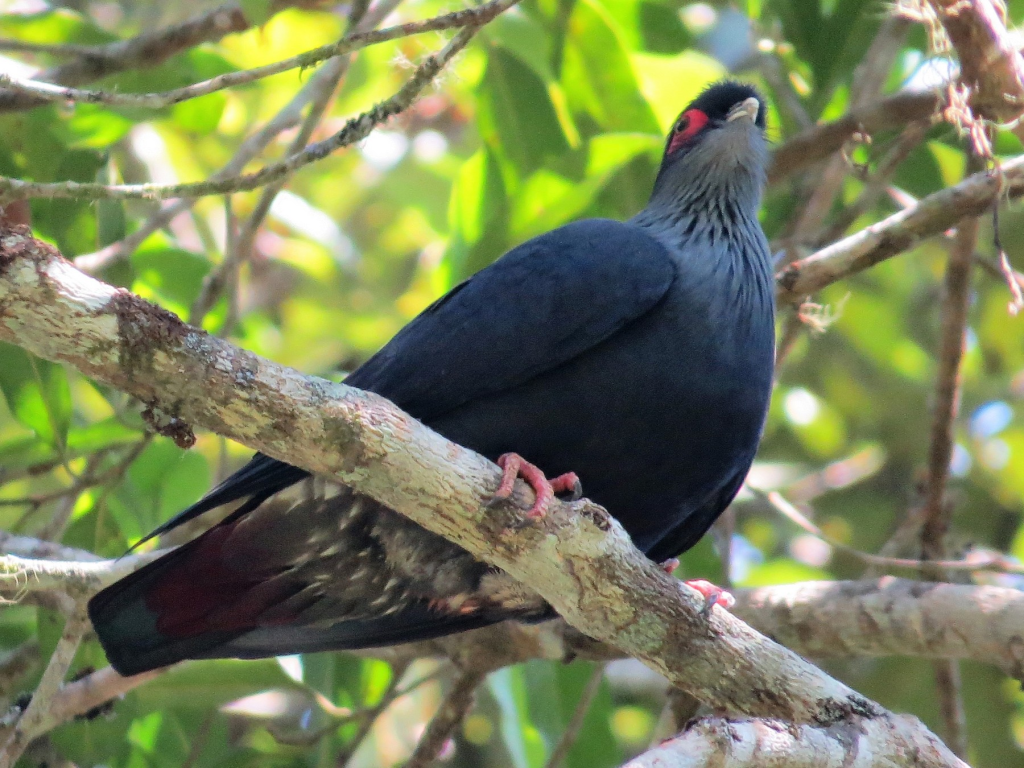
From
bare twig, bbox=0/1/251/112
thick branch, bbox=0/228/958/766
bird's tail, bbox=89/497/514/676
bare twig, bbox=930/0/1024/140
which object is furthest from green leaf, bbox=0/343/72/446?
bare twig, bbox=930/0/1024/140

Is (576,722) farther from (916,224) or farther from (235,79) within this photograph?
(235,79)

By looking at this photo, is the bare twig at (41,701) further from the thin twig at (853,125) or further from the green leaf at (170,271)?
the thin twig at (853,125)

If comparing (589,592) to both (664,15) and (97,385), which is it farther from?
(664,15)

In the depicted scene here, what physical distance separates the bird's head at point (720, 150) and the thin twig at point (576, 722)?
5.16ft

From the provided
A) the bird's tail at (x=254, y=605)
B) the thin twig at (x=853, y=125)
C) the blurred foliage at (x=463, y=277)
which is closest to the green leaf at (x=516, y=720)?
the blurred foliage at (x=463, y=277)

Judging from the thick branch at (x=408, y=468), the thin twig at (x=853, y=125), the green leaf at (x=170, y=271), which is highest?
the thin twig at (x=853, y=125)

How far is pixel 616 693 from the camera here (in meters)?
5.85

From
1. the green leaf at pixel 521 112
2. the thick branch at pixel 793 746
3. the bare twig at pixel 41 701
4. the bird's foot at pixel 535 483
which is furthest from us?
the green leaf at pixel 521 112

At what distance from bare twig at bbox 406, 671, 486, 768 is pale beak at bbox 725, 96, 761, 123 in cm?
197

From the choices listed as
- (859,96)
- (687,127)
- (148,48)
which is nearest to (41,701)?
(148,48)

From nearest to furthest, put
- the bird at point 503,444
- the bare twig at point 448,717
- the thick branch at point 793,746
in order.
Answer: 1. the thick branch at point 793,746
2. the bird at point 503,444
3. the bare twig at point 448,717

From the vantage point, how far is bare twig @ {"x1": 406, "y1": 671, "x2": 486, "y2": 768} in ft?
11.8

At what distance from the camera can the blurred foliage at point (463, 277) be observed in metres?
3.80

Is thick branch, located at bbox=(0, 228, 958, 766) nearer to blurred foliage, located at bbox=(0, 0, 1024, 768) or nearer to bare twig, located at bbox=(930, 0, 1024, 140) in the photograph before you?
blurred foliage, located at bbox=(0, 0, 1024, 768)
